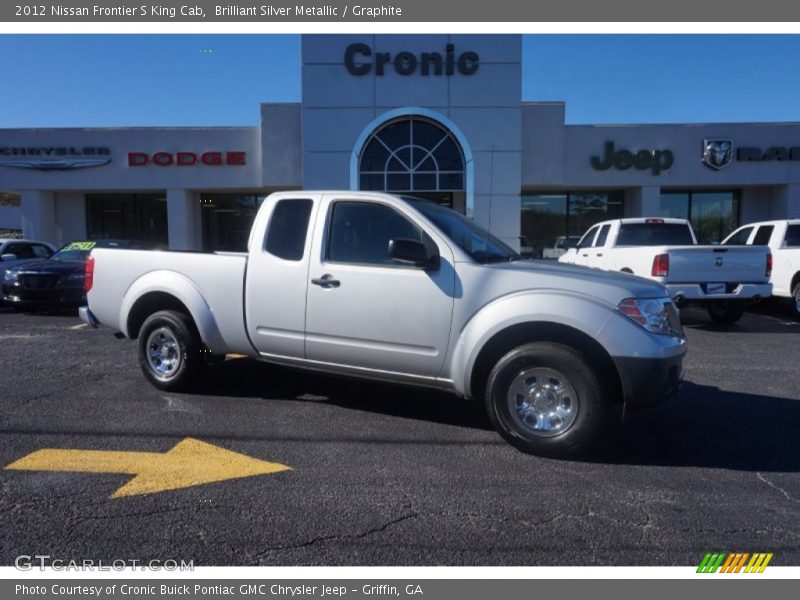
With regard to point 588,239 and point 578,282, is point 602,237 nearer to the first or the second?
point 588,239

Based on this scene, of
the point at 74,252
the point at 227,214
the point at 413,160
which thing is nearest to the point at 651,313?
the point at 74,252

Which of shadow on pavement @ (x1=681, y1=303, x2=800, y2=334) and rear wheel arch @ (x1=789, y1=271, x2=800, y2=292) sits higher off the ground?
rear wheel arch @ (x1=789, y1=271, x2=800, y2=292)

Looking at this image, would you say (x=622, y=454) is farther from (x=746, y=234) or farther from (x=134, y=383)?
(x=746, y=234)

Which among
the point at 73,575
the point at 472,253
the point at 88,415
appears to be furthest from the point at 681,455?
the point at 88,415

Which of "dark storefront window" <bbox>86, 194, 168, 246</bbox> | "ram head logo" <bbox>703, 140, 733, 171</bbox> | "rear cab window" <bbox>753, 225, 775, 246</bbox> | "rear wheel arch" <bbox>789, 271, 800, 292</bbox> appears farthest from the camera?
"dark storefront window" <bbox>86, 194, 168, 246</bbox>

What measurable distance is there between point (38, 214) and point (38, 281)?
41.9 ft

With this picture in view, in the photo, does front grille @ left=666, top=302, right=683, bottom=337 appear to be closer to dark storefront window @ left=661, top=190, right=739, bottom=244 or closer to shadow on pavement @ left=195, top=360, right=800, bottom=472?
shadow on pavement @ left=195, top=360, right=800, bottom=472

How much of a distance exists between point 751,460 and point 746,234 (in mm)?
10026

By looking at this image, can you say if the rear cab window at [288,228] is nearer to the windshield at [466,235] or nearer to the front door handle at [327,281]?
the front door handle at [327,281]

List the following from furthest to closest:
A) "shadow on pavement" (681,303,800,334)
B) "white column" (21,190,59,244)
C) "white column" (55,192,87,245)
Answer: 1. "white column" (55,192,87,245)
2. "white column" (21,190,59,244)
3. "shadow on pavement" (681,303,800,334)

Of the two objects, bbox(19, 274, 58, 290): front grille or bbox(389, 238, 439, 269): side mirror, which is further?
bbox(19, 274, 58, 290): front grille

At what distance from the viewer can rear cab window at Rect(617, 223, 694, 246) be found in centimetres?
1134

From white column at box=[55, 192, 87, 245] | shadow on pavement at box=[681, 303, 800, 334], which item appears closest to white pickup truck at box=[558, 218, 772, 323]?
shadow on pavement at box=[681, 303, 800, 334]

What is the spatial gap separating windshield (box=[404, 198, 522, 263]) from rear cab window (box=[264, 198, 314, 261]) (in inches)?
38.1
